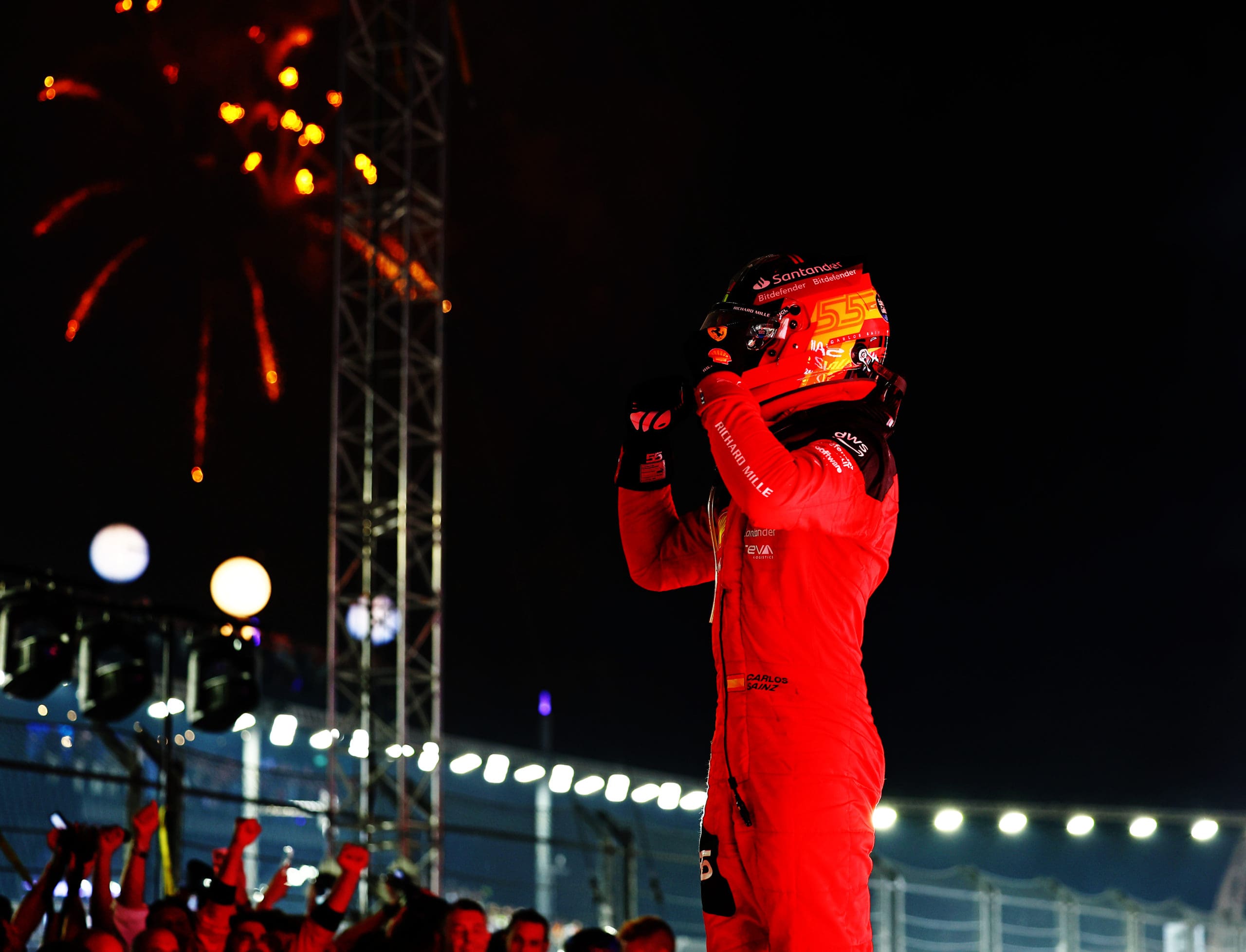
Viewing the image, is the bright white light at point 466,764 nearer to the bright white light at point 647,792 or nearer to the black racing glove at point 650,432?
the bright white light at point 647,792

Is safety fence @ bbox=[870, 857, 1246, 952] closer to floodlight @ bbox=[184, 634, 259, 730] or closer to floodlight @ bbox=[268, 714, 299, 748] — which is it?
floodlight @ bbox=[184, 634, 259, 730]

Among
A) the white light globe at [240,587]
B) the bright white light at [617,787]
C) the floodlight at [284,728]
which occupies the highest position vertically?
the white light globe at [240,587]

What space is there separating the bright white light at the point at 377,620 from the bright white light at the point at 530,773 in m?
2.16

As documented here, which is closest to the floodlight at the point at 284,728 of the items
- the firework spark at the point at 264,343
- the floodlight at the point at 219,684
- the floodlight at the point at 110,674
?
the floodlight at the point at 219,684

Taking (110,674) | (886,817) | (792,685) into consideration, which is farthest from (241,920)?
(886,817)

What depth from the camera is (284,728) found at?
1290 centimetres

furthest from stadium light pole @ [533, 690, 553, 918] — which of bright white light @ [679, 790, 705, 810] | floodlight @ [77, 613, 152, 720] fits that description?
floodlight @ [77, 613, 152, 720]

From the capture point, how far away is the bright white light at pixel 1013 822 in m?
13.8

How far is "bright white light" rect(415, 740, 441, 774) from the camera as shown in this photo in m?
11.8

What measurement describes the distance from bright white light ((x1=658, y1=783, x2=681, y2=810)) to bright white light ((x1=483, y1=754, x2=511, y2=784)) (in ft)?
5.21

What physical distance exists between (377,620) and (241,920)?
305 inches

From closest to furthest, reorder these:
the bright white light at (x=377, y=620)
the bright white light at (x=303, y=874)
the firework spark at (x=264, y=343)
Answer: the bright white light at (x=303, y=874) < the bright white light at (x=377, y=620) < the firework spark at (x=264, y=343)

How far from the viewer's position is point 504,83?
20.4 m

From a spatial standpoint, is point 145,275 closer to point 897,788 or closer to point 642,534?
point 897,788
